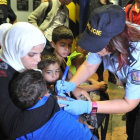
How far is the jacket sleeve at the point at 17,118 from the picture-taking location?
862 mm

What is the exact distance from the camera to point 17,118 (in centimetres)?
86

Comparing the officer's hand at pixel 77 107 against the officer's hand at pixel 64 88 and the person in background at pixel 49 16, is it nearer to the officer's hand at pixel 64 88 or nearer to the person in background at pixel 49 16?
the officer's hand at pixel 64 88

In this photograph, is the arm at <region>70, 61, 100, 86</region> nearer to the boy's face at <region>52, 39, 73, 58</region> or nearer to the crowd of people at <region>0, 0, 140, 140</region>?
the crowd of people at <region>0, 0, 140, 140</region>

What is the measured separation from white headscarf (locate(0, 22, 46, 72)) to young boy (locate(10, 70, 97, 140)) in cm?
14

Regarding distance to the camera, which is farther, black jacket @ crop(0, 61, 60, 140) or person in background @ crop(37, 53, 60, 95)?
person in background @ crop(37, 53, 60, 95)

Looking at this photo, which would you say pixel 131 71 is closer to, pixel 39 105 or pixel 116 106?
pixel 116 106

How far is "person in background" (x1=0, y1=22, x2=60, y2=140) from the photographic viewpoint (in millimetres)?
868

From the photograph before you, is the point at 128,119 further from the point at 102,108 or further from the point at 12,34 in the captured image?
the point at 12,34

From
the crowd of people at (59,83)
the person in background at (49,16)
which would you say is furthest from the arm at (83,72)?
the person in background at (49,16)

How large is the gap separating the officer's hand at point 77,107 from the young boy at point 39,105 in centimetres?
9

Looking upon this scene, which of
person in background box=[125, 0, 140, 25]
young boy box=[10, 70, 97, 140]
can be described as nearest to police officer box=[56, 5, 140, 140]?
young boy box=[10, 70, 97, 140]

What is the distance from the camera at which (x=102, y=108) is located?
1114mm

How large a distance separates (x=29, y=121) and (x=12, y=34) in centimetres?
43

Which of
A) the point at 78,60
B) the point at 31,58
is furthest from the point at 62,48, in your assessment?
the point at 31,58
